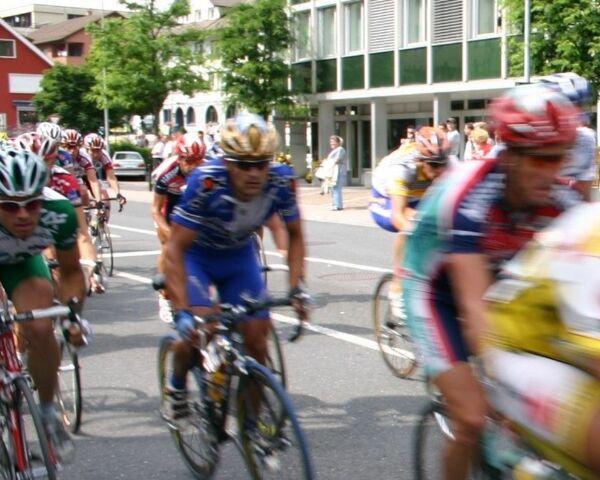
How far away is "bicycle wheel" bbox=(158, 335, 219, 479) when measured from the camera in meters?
5.00

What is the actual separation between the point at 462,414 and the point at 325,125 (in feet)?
114

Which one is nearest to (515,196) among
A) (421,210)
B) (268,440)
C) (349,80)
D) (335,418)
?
(421,210)

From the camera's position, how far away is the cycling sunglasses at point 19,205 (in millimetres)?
4738

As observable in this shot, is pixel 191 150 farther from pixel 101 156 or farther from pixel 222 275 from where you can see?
pixel 101 156

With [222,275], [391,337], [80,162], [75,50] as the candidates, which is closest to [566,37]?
[80,162]

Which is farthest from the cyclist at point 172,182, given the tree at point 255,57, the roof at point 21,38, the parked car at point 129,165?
the roof at point 21,38

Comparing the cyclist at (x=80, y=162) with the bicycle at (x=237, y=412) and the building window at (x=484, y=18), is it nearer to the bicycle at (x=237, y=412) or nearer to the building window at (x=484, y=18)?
the bicycle at (x=237, y=412)

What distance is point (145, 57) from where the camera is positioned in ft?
144

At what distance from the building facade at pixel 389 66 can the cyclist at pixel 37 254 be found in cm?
2502

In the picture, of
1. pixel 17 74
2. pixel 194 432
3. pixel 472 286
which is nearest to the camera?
pixel 472 286

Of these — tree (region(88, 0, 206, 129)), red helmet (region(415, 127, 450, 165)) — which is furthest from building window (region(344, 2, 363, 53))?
red helmet (region(415, 127, 450, 165))

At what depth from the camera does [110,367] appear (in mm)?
7934

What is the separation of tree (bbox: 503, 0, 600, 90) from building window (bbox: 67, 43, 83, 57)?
8592 centimetres

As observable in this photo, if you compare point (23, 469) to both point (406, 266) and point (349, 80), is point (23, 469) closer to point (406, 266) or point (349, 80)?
point (406, 266)
